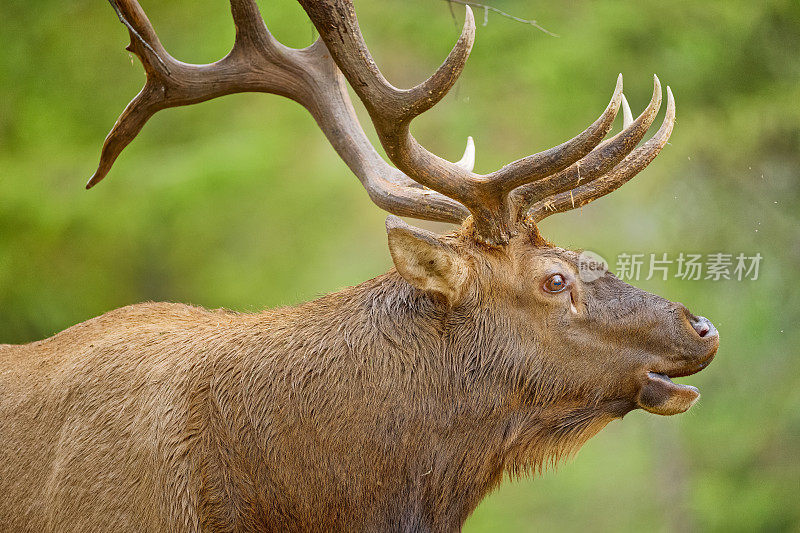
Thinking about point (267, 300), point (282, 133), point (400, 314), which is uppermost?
point (282, 133)

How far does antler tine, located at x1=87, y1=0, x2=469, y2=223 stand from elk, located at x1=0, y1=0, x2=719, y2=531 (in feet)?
2.87

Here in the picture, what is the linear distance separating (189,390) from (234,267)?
5.11m

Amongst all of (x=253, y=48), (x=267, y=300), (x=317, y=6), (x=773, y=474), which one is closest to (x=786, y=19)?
(x=773, y=474)

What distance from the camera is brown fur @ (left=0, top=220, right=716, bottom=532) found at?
3.51 m

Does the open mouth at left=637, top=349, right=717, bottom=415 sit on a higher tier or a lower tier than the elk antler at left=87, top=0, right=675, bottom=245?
lower

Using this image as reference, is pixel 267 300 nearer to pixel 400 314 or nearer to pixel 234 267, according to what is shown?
pixel 234 267

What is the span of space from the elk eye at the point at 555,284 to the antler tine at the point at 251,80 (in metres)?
1.15

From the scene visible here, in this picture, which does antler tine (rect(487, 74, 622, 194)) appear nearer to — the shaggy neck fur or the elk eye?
the elk eye

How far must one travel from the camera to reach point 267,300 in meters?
8.70

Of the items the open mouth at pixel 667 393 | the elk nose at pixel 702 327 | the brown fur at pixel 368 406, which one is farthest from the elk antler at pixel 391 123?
the open mouth at pixel 667 393

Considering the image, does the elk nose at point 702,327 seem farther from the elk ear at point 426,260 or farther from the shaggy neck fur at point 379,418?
the elk ear at point 426,260

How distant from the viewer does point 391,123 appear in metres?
3.59

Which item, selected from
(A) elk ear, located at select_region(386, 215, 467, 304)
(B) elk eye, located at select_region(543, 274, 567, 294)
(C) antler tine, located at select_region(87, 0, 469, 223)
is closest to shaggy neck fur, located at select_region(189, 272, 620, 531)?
(A) elk ear, located at select_region(386, 215, 467, 304)

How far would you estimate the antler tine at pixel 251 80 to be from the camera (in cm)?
443
